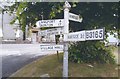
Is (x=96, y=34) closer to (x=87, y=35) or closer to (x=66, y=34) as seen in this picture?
(x=87, y=35)

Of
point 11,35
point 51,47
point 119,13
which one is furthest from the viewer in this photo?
point 11,35

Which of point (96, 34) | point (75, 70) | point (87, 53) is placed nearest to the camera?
point (96, 34)

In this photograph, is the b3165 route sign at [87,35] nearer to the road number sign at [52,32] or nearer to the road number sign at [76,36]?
the road number sign at [76,36]

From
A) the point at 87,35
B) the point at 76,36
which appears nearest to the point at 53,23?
the point at 76,36

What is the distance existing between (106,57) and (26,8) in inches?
144

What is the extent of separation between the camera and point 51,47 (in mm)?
6785

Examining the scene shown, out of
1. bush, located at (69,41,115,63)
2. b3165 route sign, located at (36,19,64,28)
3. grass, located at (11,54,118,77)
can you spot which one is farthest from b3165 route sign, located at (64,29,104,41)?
bush, located at (69,41,115,63)

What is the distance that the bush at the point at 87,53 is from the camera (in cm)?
995

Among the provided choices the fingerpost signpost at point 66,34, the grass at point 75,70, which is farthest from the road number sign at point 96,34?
the grass at point 75,70

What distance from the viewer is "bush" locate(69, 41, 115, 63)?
32.7 feet

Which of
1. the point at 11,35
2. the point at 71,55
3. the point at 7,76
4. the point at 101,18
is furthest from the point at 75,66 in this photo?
the point at 11,35

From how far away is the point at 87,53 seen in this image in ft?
32.7

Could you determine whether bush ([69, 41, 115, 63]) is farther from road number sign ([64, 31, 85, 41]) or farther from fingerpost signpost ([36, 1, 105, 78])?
road number sign ([64, 31, 85, 41])

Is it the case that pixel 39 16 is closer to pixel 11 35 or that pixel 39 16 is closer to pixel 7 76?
pixel 7 76
